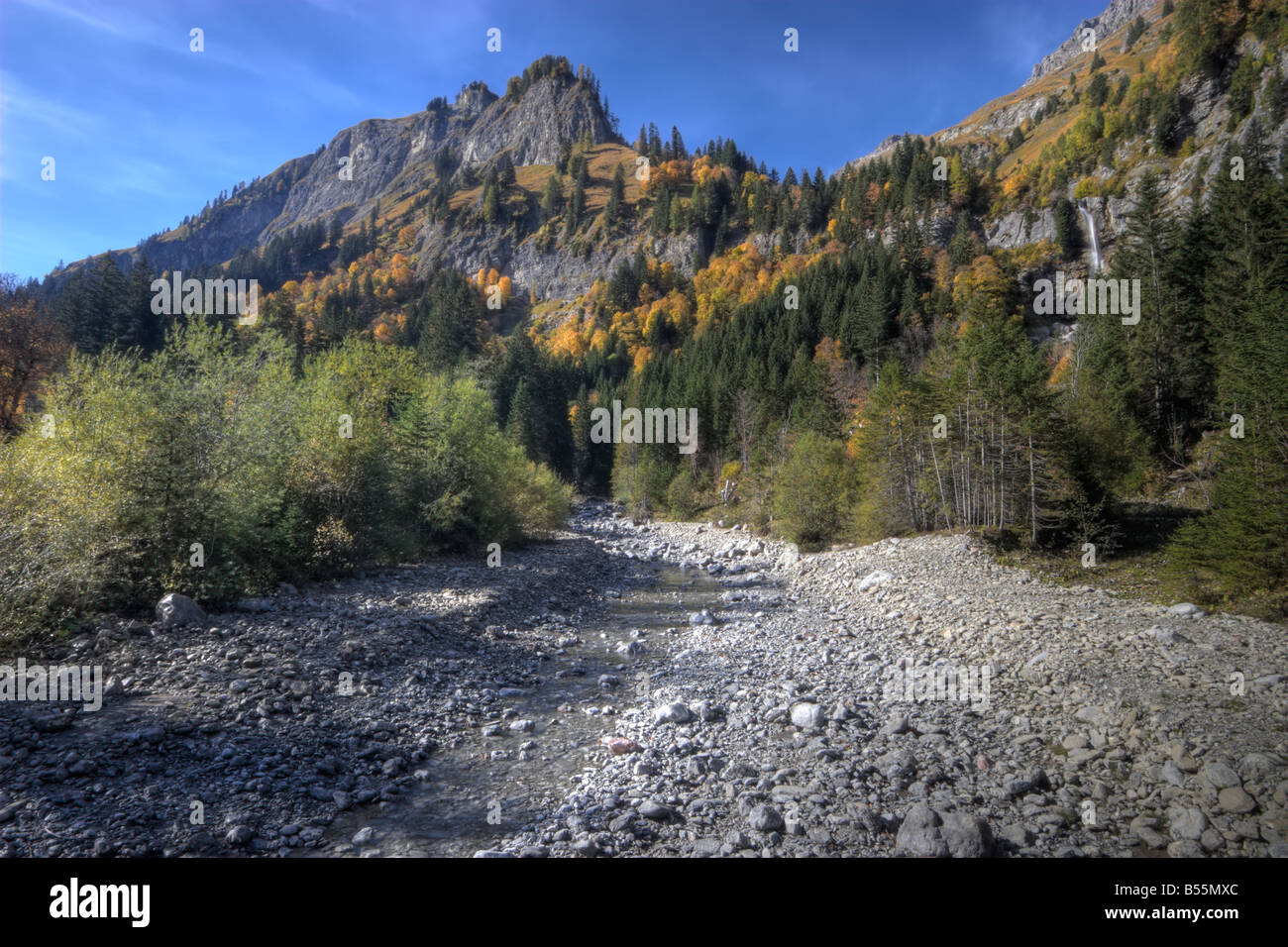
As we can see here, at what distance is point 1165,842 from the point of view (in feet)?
20.0

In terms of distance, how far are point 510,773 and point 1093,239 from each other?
115 meters

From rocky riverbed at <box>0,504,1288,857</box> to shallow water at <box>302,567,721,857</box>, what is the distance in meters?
0.05

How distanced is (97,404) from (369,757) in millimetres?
11305

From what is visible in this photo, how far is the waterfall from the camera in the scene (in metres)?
83.4

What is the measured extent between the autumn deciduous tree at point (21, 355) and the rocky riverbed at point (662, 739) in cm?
2339

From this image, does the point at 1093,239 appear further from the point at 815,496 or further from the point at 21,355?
the point at 21,355

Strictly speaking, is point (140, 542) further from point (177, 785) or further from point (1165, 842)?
point (1165, 842)

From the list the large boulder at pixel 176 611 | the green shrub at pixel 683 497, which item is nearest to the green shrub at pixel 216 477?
the large boulder at pixel 176 611

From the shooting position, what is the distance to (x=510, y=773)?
8.64 m

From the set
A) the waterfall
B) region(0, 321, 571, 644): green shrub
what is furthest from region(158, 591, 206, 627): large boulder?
the waterfall

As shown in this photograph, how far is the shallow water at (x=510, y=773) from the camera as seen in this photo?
6715mm

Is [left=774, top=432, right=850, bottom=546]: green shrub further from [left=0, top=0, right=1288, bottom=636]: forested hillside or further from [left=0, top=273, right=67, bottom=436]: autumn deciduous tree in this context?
[left=0, top=273, right=67, bottom=436]: autumn deciduous tree

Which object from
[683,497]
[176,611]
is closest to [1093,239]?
[683,497]

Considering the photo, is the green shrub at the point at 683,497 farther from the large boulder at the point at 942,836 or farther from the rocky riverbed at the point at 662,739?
the large boulder at the point at 942,836
